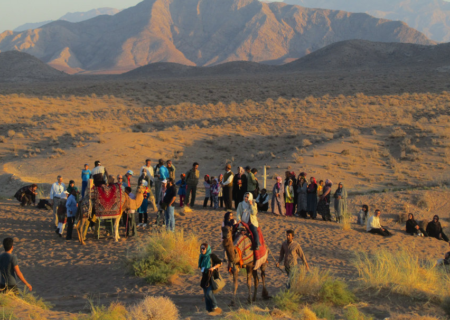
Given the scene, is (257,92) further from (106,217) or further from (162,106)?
(106,217)

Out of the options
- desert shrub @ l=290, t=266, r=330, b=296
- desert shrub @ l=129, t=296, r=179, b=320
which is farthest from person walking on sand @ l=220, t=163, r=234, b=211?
desert shrub @ l=129, t=296, r=179, b=320

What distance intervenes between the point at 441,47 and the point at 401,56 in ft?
19.0

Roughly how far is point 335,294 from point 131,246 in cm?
531

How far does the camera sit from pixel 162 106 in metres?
42.9

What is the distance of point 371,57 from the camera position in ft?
255

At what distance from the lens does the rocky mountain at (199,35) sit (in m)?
128

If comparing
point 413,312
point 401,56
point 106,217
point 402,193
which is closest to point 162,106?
point 402,193

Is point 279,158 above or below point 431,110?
below

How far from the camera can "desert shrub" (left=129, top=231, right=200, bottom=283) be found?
377 inches

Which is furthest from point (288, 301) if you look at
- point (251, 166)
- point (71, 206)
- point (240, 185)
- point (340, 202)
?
point (251, 166)

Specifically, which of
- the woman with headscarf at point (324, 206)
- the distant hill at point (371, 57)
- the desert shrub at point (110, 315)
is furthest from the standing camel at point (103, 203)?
the distant hill at point (371, 57)

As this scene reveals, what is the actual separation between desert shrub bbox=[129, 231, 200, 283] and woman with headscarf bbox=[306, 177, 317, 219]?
582cm

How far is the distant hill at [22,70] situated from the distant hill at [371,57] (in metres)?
39.7

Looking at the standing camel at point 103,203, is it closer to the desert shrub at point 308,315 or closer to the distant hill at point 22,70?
→ the desert shrub at point 308,315
